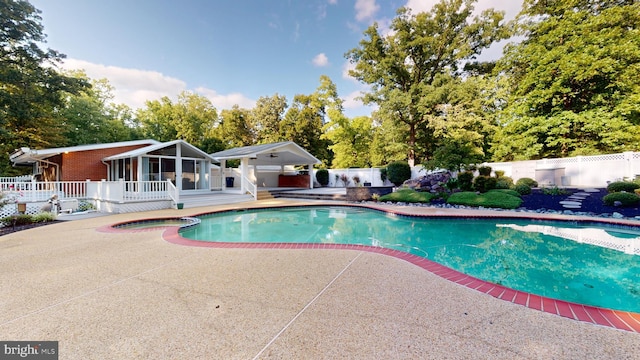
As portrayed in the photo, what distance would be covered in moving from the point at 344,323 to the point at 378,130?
913 inches

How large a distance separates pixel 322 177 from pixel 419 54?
12881 millimetres

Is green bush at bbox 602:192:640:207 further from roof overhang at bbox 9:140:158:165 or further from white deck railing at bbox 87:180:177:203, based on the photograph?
roof overhang at bbox 9:140:158:165

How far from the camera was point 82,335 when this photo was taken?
2.24 m

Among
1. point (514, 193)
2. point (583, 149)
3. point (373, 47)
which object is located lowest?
point (514, 193)

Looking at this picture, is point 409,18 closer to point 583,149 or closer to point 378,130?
point 378,130

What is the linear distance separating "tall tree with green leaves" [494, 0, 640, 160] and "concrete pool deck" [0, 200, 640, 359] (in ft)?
60.9

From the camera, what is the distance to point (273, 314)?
2574mm

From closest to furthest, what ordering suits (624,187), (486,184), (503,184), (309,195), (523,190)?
(624,187)
(523,190)
(486,184)
(503,184)
(309,195)

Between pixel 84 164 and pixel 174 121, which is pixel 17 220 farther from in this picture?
pixel 174 121

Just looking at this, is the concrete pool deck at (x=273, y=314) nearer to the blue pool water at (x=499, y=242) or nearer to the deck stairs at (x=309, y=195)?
the blue pool water at (x=499, y=242)

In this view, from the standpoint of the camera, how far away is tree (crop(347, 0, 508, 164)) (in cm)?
1895

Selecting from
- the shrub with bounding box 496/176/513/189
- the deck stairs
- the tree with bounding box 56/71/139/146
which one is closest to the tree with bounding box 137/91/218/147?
the tree with bounding box 56/71/139/146

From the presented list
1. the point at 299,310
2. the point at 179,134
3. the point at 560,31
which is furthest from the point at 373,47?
the point at 179,134

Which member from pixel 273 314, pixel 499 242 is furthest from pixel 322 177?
pixel 273 314
